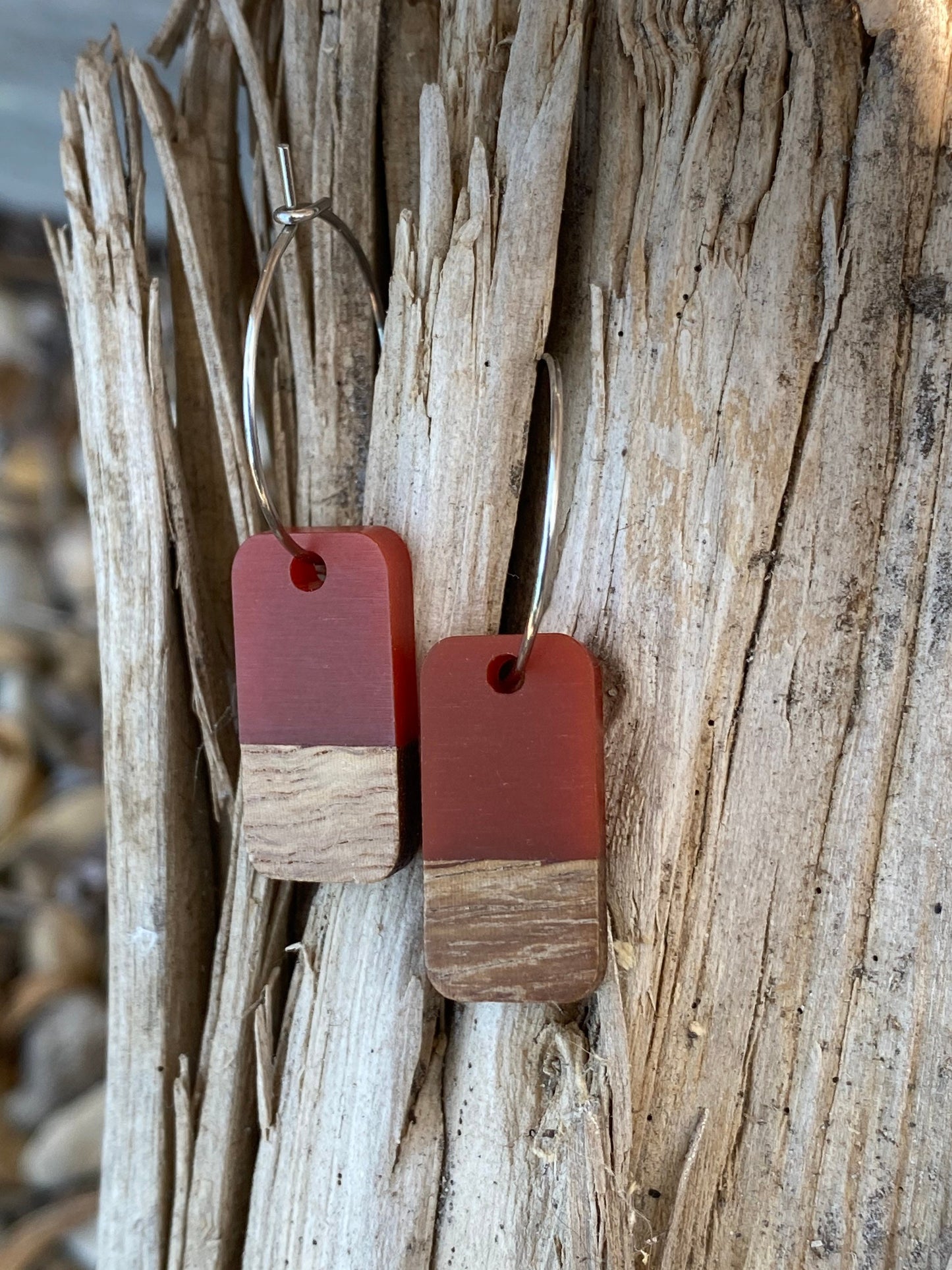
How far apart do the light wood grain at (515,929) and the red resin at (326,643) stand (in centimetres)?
12

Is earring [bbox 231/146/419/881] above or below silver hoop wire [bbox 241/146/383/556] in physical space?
below

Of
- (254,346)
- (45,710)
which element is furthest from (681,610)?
(45,710)

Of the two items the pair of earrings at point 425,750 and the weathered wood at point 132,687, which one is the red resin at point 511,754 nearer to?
the pair of earrings at point 425,750

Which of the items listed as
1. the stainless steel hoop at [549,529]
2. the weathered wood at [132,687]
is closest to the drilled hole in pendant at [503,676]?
the stainless steel hoop at [549,529]

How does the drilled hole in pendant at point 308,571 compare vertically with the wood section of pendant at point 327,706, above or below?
above

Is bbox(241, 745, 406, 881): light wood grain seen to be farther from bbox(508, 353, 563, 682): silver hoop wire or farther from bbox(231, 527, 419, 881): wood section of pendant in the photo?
bbox(508, 353, 563, 682): silver hoop wire

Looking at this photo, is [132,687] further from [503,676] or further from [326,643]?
[503,676]

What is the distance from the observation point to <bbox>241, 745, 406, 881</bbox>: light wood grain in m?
0.74

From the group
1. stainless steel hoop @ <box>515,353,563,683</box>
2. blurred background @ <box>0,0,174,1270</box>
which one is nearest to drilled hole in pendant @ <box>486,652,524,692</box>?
stainless steel hoop @ <box>515,353,563,683</box>

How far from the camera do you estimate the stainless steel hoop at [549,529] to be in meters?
0.70

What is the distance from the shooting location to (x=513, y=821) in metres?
0.71

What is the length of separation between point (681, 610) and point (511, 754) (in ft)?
0.56

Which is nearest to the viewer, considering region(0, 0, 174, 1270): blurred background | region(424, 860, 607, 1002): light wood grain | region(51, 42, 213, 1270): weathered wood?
region(424, 860, 607, 1002): light wood grain

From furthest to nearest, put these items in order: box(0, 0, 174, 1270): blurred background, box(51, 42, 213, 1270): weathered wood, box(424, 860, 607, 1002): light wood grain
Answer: box(0, 0, 174, 1270): blurred background → box(51, 42, 213, 1270): weathered wood → box(424, 860, 607, 1002): light wood grain
